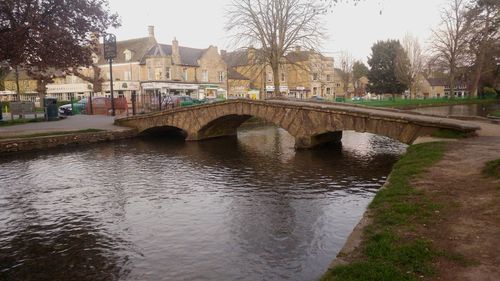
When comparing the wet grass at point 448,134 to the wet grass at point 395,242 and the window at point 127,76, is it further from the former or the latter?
the window at point 127,76

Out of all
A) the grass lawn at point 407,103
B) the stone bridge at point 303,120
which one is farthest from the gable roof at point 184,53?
the stone bridge at point 303,120

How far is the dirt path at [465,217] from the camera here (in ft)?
15.8

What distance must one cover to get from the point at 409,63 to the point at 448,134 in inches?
1921

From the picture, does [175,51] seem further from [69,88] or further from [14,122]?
[14,122]

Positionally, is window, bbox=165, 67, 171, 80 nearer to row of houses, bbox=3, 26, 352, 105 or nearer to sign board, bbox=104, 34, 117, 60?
row of houses, bbox=3, 26, 352, 105

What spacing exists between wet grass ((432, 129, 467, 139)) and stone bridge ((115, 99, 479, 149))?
0.51 feet

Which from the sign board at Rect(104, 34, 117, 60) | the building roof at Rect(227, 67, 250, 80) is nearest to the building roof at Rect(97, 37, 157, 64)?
the building roof at Rect(227, 67, 250, 80)

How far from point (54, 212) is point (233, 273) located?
645 centimetres

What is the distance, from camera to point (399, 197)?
8023 mm

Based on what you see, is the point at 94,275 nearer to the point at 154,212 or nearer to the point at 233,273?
the point at 233,273

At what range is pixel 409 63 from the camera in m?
59.8

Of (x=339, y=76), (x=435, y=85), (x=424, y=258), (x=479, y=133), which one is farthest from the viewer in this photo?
(x=435, y=85)

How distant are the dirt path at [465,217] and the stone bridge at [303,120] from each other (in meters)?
5.19

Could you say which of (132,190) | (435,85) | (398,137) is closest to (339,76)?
(435,85)
